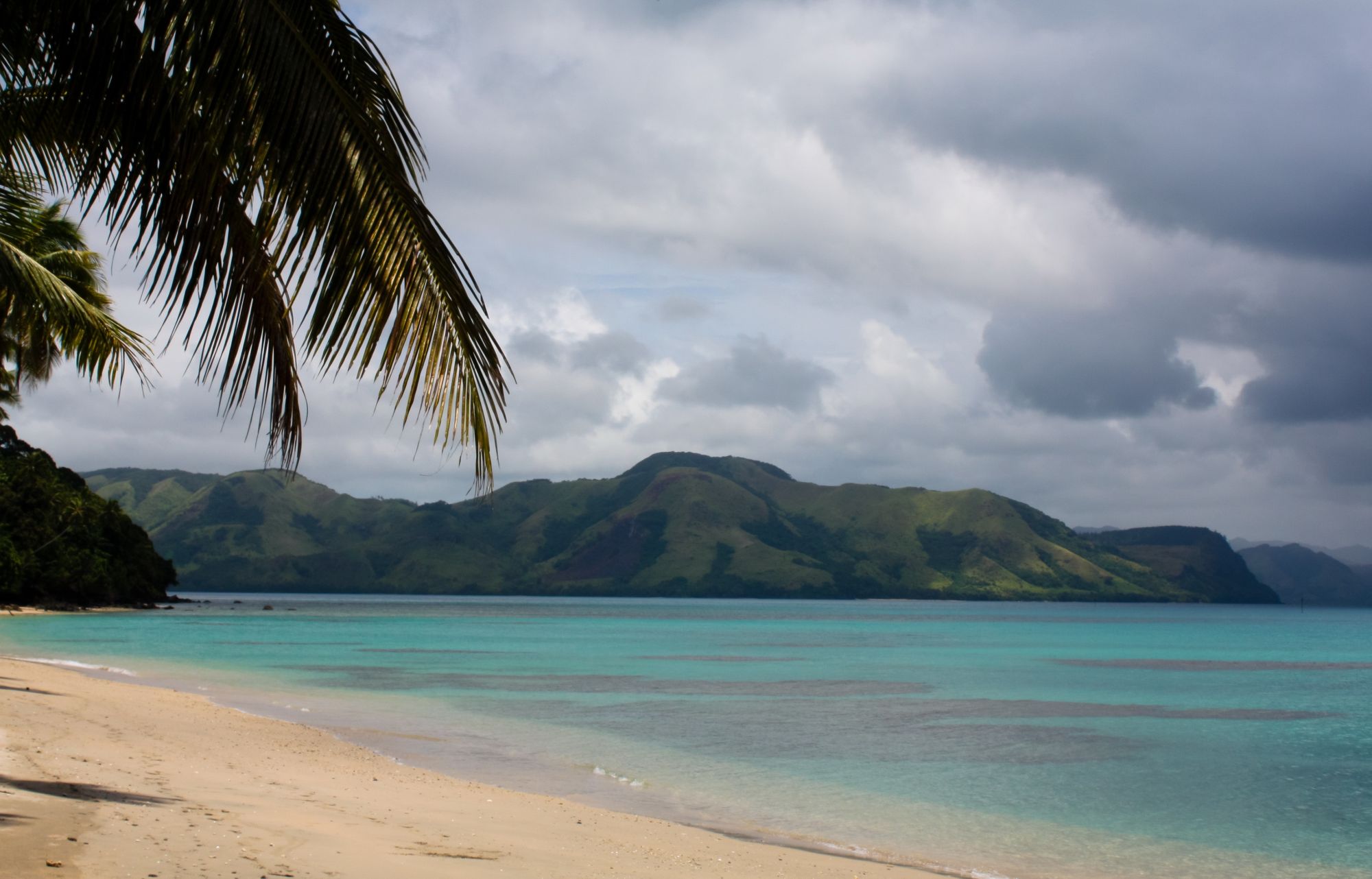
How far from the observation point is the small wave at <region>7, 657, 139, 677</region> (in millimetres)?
34625

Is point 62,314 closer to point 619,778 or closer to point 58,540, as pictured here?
point 619,778

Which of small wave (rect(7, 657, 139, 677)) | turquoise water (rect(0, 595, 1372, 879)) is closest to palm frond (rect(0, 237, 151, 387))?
turquoise water (rect(0, 595, 1372, 879))

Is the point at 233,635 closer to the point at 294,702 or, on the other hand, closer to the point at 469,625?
the point at 469,625

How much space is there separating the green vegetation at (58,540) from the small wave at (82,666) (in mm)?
39531

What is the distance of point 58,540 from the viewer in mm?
83125

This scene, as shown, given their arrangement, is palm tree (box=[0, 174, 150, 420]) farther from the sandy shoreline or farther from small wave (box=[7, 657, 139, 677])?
small wave (box=[7, 657, 139, 677])

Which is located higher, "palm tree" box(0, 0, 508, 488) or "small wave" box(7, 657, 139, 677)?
"palm tree" box(0, 0, 508, 488)

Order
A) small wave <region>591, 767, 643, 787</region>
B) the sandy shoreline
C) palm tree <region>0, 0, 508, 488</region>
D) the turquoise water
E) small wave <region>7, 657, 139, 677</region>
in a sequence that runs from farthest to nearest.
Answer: small wave <region>7, 657, 139, 677</region>, small wave <region>591, 767, 643, 787</region>, the turquoise water, the sandy shoreline, palm tree <region>0, 0, 508, 488</region>

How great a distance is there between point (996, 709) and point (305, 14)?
34841 mm

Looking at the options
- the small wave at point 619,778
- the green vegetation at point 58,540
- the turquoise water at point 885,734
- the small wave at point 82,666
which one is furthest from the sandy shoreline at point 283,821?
the green vegetation at point 58,540

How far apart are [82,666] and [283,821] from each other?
30560 millimetres

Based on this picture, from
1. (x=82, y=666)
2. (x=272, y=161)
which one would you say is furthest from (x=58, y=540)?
(x=272, y=161)

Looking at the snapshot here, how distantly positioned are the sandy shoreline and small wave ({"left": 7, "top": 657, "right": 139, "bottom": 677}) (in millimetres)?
16517

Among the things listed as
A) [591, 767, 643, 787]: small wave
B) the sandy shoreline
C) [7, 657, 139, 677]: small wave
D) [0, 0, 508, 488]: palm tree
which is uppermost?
[0, 0, 508, 488]: palm tree
